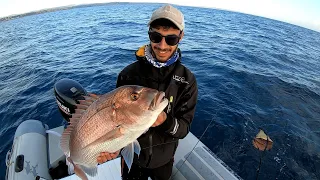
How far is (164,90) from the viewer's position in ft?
9.30

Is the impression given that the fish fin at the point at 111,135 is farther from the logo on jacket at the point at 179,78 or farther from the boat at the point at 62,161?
the boat at the point at 62,161

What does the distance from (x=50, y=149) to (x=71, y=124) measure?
3.15 metres

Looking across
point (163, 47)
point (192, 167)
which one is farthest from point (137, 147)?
point (192, 167)

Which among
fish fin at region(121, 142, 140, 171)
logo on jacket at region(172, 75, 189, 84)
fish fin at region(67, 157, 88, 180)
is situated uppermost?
logo on jacket at region(172, 75, 189, 84)

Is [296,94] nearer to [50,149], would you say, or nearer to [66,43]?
[50,149]

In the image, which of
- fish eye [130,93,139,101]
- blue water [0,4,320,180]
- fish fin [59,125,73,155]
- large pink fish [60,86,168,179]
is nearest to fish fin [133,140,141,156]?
large pink fish [60,86,168,179]

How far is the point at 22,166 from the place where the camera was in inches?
168

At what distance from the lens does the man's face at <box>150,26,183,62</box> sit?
2615 mm

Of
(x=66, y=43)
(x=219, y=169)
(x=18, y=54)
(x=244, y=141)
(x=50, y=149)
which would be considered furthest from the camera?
(x=66, y=43)

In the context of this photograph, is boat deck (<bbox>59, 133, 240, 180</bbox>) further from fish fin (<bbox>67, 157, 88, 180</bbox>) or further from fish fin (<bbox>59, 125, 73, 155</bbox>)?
fish fin (<bbox>59, 125, 73, 155</bbox>)

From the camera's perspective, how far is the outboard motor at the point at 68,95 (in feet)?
15.5

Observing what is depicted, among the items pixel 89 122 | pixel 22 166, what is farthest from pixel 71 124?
pixel 22 166

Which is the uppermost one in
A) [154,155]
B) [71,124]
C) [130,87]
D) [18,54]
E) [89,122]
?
[130,87]

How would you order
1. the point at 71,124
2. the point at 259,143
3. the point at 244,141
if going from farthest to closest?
the point at 244,141 → the point at 259,143 → the point at 71,124
